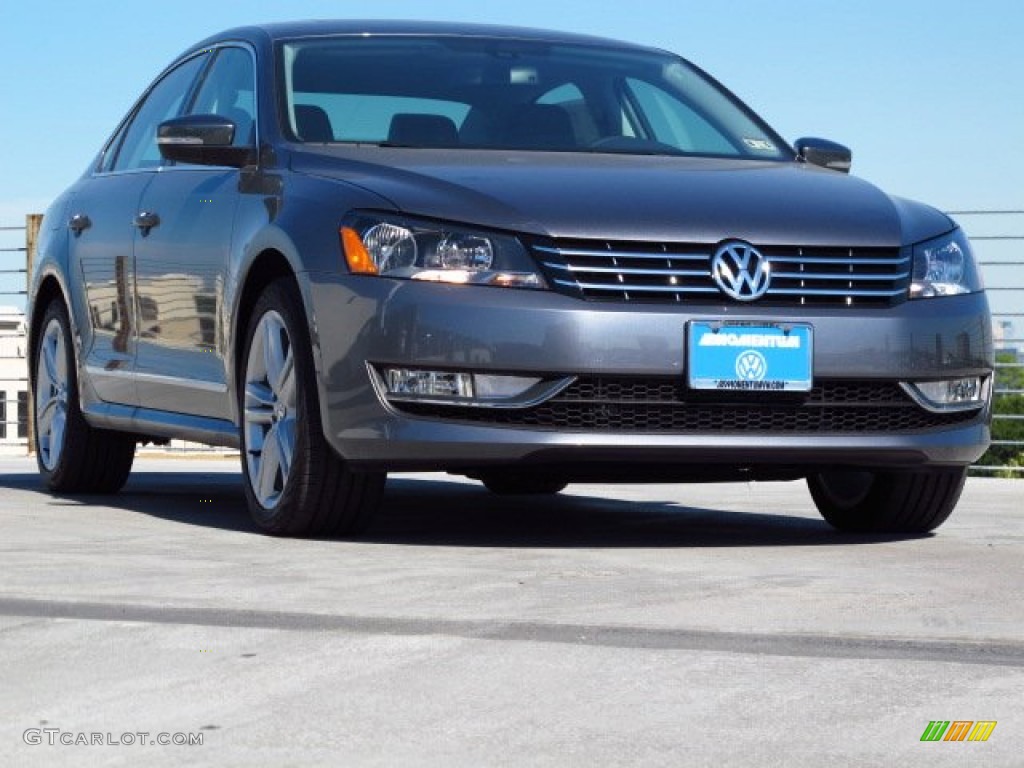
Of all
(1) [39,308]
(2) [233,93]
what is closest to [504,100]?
(2) [233,93]

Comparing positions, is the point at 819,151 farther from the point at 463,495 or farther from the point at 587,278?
the point at 463,495

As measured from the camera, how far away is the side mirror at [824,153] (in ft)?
26.2

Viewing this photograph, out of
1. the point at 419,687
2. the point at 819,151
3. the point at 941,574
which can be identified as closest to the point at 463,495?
the point at 819,151

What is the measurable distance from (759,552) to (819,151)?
72.7 inches

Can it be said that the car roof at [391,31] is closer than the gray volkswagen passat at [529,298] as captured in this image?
No

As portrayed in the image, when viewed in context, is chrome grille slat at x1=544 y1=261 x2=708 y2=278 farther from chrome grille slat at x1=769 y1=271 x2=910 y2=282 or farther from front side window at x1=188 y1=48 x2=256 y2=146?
front side window at x1=188 y1=48 x2=256 y2=146

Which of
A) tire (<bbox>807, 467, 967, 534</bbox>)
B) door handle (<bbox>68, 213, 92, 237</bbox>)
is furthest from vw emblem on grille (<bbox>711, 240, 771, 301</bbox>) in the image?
door handle (<bbox>68, 213, 92, 237</bbox>)

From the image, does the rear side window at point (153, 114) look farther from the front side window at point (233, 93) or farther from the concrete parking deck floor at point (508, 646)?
the concrete parking deck floor at point (508, 646)

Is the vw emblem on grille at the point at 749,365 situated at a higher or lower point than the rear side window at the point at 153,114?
lower

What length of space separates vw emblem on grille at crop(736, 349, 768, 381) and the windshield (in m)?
1.25

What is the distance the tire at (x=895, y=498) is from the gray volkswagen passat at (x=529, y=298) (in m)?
0.01

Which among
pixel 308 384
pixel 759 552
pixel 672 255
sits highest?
pixel 672 255

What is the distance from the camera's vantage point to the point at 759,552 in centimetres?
668

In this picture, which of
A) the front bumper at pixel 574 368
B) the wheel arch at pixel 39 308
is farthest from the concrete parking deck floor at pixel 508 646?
the wheel arch at pixel 39 308
